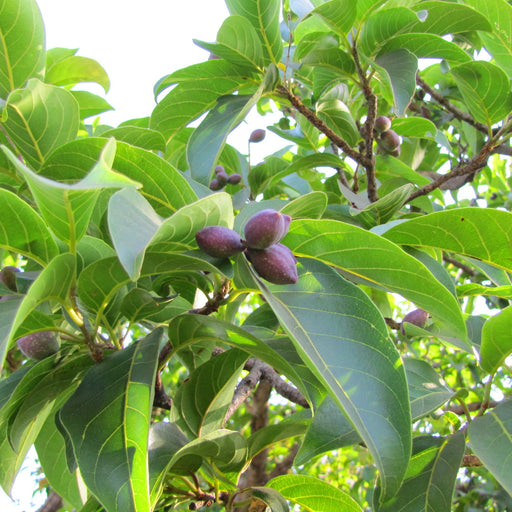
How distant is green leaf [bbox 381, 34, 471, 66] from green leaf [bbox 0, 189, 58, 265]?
3.93 ft

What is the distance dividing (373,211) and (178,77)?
2.58 feet

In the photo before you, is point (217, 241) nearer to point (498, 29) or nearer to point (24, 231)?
point (24, 231)

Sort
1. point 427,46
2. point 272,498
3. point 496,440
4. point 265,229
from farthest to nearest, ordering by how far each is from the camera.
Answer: point 427,46
point 272,498
point 496,440
point 265,229

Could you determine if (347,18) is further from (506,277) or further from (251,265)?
(251,265)

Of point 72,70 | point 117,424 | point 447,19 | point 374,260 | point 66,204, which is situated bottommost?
point 117,424

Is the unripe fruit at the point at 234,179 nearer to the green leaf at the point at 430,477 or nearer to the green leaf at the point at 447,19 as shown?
the green leaf at the point at 447,19

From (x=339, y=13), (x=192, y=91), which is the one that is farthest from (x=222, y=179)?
(x=339, y=13)

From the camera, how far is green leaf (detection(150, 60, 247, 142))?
1.80 m

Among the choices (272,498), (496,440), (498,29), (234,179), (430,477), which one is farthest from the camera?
(234,179)

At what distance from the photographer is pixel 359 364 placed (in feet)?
2.98

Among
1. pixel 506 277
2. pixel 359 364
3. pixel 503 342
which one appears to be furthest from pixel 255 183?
pixel 359 364

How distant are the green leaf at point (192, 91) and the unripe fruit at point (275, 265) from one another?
3.42 ft

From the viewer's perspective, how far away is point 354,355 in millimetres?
915

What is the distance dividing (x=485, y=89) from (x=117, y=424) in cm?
154
